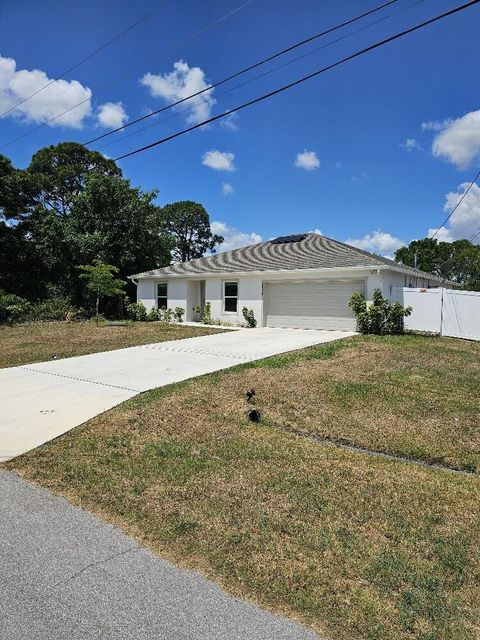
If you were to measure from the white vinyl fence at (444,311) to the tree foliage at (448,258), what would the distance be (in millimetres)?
26970

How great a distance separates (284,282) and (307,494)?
14448 millimetres

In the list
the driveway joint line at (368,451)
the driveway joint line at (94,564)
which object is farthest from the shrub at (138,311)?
the driveway joint line at (94,564)

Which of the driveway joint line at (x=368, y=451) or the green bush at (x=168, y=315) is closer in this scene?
the driveway joint line at (x=368, y=451)

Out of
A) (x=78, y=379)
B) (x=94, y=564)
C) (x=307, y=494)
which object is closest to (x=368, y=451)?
(x=307, y=494)

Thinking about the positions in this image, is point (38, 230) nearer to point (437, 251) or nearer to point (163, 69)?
point (163, 69)

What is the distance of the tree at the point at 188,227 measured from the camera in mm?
46562

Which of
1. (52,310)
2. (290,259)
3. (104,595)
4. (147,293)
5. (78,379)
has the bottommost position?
(104,595)

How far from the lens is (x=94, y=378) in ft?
26.6

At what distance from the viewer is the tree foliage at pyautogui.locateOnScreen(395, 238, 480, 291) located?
141ft

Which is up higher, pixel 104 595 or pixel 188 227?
pixel 188 227

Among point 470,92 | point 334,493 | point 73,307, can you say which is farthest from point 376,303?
point 73,307

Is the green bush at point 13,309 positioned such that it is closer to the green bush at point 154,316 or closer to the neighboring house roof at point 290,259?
the neighboring house roof at point 290,259

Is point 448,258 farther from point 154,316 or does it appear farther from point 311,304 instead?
point 154,316

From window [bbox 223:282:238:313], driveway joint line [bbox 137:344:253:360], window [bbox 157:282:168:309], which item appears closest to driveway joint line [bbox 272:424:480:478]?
driveway joint line [bbox 137:344:253:360]
